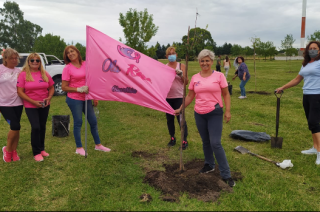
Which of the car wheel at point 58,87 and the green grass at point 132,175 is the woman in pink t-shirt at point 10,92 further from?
the car wheel at point 58,87

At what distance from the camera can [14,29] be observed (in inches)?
2025

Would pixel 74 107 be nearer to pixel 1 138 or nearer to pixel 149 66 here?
pixel 149 66

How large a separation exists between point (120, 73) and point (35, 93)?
165cm

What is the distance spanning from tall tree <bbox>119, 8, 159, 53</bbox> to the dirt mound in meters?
11.8

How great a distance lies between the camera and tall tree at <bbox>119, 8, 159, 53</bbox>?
14.7 metres

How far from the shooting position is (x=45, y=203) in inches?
132

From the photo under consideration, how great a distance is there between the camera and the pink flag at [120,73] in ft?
14.5

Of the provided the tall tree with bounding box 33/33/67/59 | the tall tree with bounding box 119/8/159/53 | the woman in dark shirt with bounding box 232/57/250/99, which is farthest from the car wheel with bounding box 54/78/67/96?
the tall tree with bounding box 33/33/67/59

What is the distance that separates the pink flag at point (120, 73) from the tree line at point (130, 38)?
688mm

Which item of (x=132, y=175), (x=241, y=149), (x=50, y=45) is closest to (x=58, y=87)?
(x=132, y=175)

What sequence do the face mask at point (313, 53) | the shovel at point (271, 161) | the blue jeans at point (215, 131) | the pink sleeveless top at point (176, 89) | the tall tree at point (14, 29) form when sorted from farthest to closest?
the tall tree at point (14, 29), the pink sleeveless top at point (176, 89), the face mask at point (313, 53), the shovel at point (271, 161), the blue jeans at point (215, 131)

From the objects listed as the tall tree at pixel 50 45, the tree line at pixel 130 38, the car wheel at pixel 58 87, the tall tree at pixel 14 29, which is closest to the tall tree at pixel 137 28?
the tree line at pixel 130 38

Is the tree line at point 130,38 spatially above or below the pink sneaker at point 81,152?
above

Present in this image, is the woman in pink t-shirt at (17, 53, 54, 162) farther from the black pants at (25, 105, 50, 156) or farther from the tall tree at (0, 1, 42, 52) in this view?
the tall tree at (0, 1, 42, 52)
